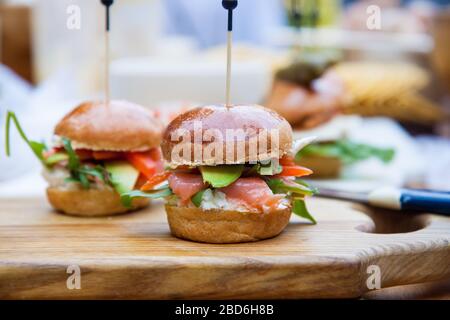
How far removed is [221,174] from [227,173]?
0.02 meters

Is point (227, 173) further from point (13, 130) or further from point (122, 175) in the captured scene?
point (13, 130)

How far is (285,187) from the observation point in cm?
288

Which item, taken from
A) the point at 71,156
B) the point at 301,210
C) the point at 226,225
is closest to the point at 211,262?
the point at 226,225

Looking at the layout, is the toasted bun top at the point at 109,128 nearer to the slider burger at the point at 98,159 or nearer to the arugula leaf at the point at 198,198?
the slider burger at the point at 98,159

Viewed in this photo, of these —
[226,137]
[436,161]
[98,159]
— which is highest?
[226,137]

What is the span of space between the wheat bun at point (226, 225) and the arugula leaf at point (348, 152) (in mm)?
1730

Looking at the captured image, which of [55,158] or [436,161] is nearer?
[55,158]

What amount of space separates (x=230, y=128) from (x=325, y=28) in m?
6.99

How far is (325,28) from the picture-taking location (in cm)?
943

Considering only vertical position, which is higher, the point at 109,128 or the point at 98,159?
the point at 109,128

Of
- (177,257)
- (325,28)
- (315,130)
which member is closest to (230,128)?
(177,257)

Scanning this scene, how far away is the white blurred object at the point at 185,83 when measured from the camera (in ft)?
16.9
